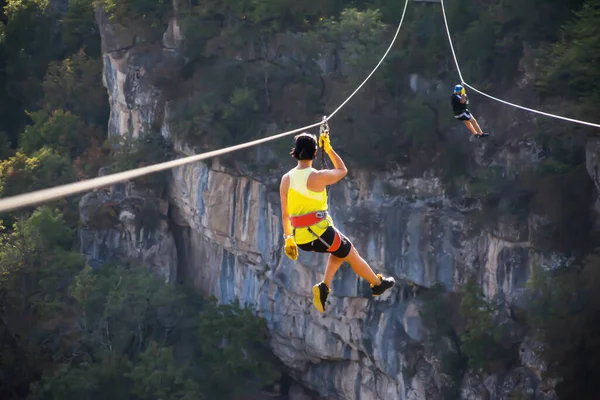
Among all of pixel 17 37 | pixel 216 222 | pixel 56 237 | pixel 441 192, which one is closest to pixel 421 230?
pixel 441 192

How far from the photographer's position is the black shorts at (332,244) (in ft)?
31.0

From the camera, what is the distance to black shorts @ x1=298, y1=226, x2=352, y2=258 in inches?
372

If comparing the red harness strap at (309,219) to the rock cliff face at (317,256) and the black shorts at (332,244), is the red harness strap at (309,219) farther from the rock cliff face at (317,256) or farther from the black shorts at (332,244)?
the rock cliff face at (317,256)

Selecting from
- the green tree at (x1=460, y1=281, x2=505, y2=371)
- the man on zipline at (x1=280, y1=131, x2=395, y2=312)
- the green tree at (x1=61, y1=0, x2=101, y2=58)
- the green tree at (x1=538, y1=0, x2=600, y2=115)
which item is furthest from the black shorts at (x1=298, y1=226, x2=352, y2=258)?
the green tree at (x1=61, y1=0, x2=101, y2=58)

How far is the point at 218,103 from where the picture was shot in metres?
30.4

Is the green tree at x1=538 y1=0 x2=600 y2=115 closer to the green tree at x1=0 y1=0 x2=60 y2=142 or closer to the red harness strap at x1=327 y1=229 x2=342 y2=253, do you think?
the red harness strap at x1=327 y1=229 x2=342 y2=253

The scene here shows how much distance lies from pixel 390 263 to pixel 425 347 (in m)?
2.32

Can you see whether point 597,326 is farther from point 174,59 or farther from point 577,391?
point 174,59

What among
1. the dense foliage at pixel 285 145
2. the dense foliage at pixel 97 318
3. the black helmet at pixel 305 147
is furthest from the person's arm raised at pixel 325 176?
the dense foliage at pixel 97 318

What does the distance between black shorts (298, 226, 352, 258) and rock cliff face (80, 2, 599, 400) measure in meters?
14.4

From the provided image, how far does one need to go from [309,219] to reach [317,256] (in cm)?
1915

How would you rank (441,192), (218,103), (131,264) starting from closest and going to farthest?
(441,192) → (218,103) → (131,264)

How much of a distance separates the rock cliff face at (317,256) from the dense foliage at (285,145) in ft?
1.70

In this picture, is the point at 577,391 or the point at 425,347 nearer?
the point at 577,391
